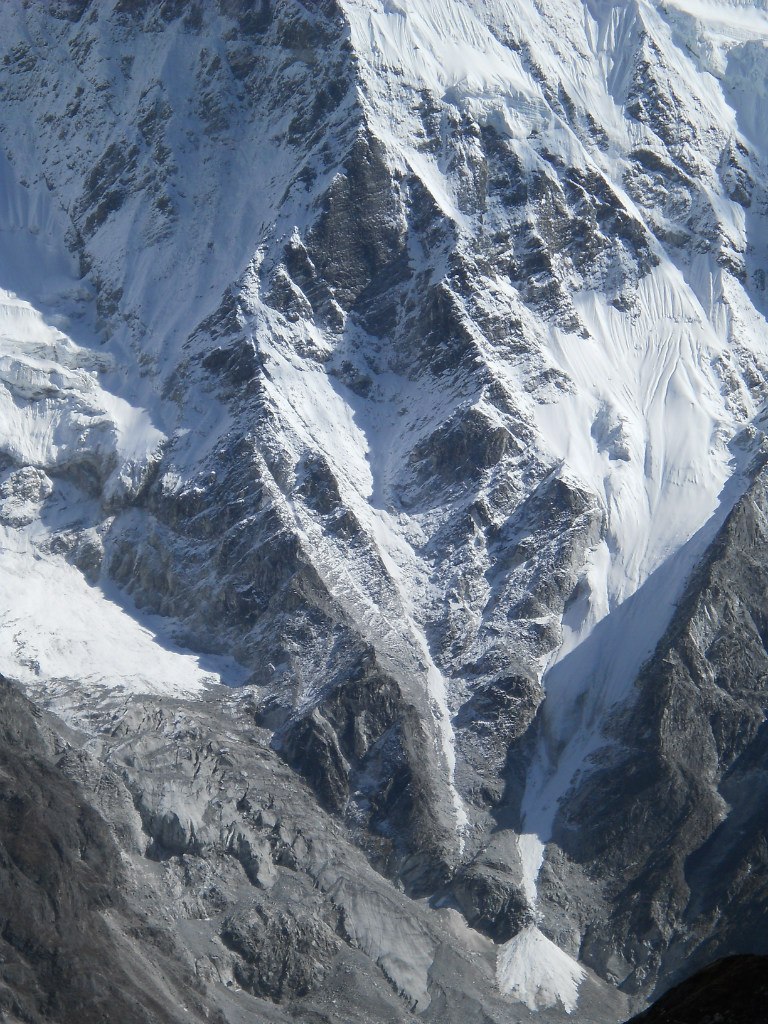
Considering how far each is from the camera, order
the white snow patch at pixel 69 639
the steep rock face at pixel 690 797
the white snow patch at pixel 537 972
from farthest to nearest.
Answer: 1. the white snow patch at pixel 69 639
2. the steep rock face at pixel 690 797
3. the white snow patch at pixel 537 972

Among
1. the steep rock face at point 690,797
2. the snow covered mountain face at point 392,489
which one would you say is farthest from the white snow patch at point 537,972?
the steep rock face at point 690,797

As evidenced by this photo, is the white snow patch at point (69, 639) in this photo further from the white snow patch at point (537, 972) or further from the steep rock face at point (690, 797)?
the steep rock face at point (690, 797)

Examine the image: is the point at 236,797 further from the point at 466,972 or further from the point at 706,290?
the point at 706,290

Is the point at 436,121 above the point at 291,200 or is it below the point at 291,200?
above

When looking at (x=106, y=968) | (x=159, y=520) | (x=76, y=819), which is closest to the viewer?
(x=106, y=968)

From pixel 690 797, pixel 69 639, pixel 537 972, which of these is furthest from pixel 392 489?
pixel 537 972

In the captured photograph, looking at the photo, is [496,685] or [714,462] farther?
[714,462]

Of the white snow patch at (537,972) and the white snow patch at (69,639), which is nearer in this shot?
the white snow patch at (537,972)

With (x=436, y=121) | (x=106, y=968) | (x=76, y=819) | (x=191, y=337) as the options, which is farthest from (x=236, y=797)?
(x=436, y=121)
